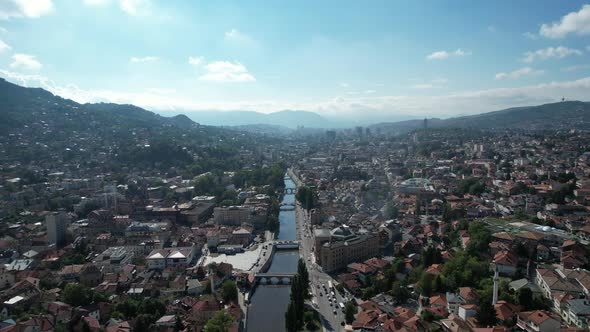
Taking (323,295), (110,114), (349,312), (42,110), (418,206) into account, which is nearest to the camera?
(349,312)

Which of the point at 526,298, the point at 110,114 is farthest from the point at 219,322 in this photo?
the point at 110,114

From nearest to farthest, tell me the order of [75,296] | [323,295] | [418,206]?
[75,296] → [323,295] → [418,206]

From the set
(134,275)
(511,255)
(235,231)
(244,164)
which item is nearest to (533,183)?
(511,255)

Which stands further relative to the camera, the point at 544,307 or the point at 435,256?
the point at 435,256

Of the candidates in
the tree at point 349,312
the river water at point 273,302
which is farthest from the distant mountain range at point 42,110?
the tree at point 349,312

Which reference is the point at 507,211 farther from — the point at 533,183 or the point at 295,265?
the point at 295,265

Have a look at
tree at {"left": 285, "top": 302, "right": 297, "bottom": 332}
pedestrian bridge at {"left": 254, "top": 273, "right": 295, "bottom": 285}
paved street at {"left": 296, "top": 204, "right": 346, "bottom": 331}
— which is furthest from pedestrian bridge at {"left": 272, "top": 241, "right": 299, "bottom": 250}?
tree at {"left": 285, "top": 302, "right": 297, "bottom": 332}

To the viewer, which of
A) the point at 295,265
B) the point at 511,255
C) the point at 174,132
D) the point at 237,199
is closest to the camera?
the point at 511,255

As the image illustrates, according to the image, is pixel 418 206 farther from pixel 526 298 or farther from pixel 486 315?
pixel 486 315
